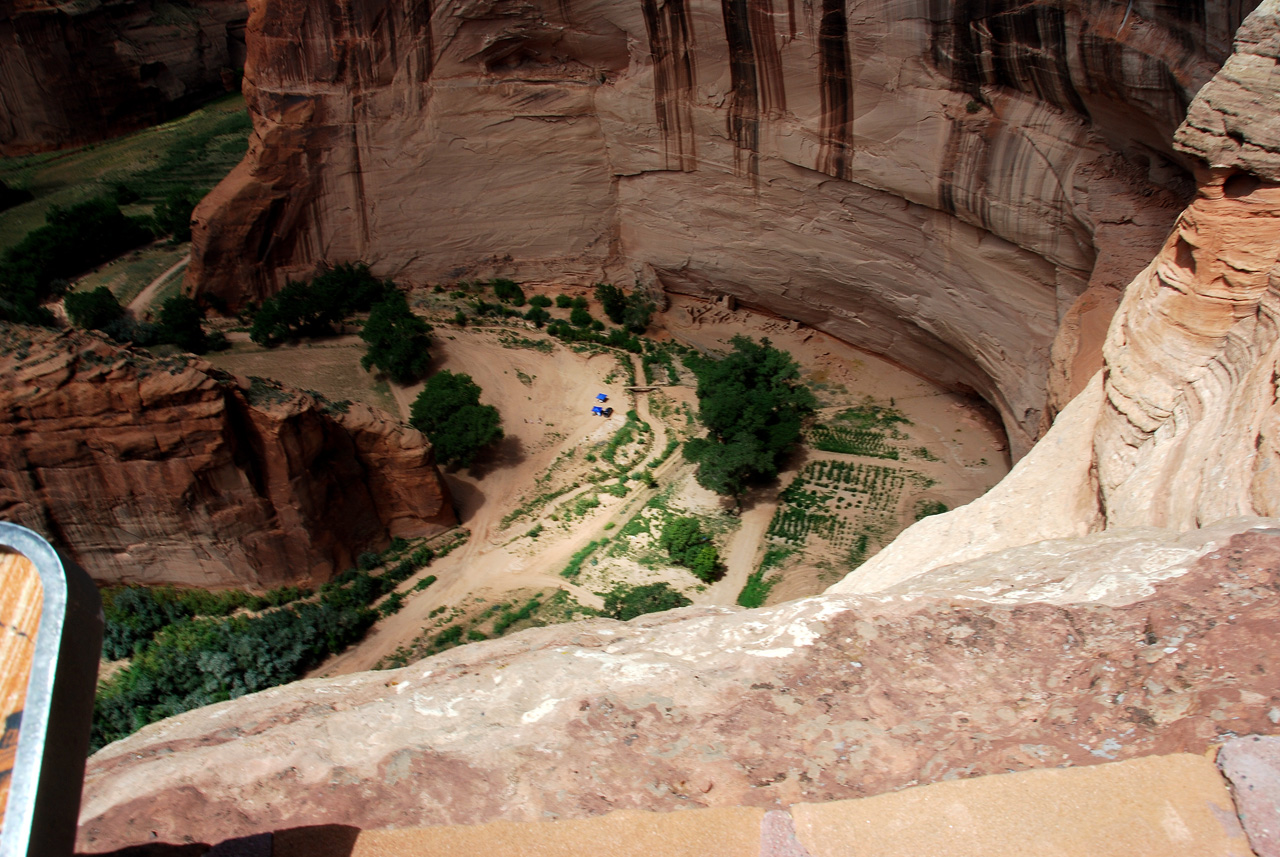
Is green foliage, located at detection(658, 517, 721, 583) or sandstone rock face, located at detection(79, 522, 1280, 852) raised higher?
sandstone rock face, located at detection(79, 522, 1280, 852)

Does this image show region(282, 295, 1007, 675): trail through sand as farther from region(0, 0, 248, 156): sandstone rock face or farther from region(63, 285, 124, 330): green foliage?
region(0, 0, 248, 156): sandstone rock face

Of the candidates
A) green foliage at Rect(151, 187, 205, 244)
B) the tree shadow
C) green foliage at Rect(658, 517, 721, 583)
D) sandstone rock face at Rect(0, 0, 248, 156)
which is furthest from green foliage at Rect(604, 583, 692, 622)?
sandstone rock face at Rect(0, 0, 248, 156)

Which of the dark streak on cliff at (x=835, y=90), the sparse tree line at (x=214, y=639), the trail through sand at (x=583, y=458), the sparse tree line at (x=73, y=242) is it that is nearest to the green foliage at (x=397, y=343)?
the trail through sand at (x=583, y=458)

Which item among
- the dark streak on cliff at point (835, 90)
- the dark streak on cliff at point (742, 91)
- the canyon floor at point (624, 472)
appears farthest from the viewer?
the dark streak on cliff at point (742, 91)

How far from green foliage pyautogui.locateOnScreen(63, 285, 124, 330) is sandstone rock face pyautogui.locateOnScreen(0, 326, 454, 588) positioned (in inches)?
368

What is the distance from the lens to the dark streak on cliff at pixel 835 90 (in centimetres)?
1795

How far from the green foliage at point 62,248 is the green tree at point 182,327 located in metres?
3.53

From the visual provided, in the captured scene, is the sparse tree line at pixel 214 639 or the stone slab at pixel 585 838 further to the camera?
the sparse tree line at pixel 214 639

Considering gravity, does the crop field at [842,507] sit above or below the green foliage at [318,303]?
below

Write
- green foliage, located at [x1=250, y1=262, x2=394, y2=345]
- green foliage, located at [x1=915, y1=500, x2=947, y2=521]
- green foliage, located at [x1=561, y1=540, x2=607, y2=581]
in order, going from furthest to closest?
1. green foliage, located at [x1=250, y1=262, x2=394, y2=345]
2. green foliage, located at [x1=915, y1=500, x2=947, y2=521]
3. green foliage, located at [x1=561, y1=540, x2=607, y2=581]

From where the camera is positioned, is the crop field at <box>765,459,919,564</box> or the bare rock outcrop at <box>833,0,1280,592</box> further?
the crop field at <box>765,459,919,564</box>

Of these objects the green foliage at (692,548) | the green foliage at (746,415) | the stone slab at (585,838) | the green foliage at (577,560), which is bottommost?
the green foliage at (577,560)

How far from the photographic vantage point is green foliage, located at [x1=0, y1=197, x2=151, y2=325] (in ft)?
82.5

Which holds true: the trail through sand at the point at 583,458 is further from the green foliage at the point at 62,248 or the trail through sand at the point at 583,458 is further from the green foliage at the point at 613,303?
the green foliage at the point at 62,248
